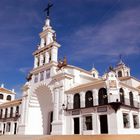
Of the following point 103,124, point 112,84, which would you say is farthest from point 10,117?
point 112,84

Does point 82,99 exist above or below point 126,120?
above

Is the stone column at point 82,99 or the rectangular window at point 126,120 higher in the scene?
the stone column at point 82,99

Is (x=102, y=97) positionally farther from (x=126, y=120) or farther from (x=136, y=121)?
(x=136, y=121)

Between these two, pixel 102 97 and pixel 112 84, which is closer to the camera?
pixel 112 84

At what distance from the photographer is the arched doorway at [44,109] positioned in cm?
2852

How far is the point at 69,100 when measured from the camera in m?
24.2

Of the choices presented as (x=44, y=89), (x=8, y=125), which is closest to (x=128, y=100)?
(x=44, y=89)

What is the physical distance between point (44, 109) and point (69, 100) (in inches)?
285

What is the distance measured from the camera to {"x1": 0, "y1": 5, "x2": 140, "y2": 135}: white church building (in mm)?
20297

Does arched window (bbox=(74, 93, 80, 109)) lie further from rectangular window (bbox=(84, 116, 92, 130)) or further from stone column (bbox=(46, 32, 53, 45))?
stone column (bbox=(46, 32, 53, 45))

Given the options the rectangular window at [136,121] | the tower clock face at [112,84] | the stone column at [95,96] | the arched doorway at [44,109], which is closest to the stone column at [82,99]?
the stone column at [95,96]

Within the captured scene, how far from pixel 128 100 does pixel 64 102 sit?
7.74 metres

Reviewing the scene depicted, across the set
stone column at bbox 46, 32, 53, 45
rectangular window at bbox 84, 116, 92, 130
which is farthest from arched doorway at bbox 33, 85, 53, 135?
rectangular window at bbox 84, 116, 92, 130

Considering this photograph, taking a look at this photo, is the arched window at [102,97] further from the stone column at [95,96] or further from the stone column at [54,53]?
the stone column at [54,53]
